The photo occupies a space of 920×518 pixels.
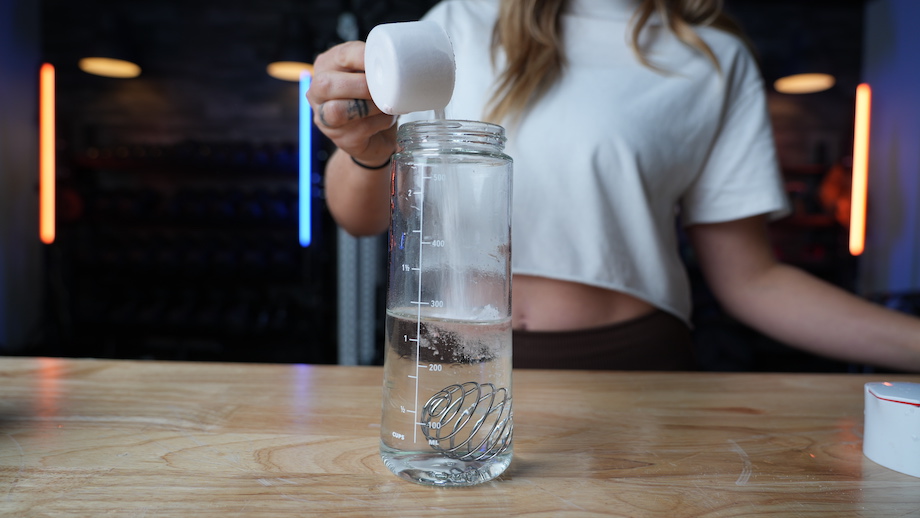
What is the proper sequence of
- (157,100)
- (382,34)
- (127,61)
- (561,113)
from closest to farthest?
(382,34)
(561,113)
(127,61)
(157,100)

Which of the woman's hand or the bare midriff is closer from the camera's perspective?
the woman's hand

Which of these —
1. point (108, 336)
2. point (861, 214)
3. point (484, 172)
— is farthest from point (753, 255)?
point (108, 336)

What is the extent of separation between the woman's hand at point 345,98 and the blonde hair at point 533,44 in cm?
45

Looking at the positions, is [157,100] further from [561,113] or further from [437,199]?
A: [437,199]

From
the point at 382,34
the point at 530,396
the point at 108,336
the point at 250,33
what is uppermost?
the point at 250,33

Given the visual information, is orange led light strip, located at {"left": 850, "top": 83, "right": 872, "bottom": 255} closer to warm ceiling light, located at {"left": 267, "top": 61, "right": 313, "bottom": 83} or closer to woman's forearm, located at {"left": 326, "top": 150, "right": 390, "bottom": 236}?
warm ceiling light, located at {"left": 267, "top": 61, "right": 313, "bottom": 83}

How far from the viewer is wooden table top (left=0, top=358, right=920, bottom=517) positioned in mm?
464

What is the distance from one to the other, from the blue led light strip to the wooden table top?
296 cm

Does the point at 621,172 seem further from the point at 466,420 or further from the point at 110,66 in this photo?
the point at 110,66

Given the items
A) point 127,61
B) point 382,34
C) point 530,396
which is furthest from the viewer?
point 127,61

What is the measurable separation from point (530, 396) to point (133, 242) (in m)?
4.20

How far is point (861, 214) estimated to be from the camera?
442 centimetres

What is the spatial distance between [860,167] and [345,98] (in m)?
4.77

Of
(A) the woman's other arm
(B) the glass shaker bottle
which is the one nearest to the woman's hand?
(B) the glass shaker bottle
